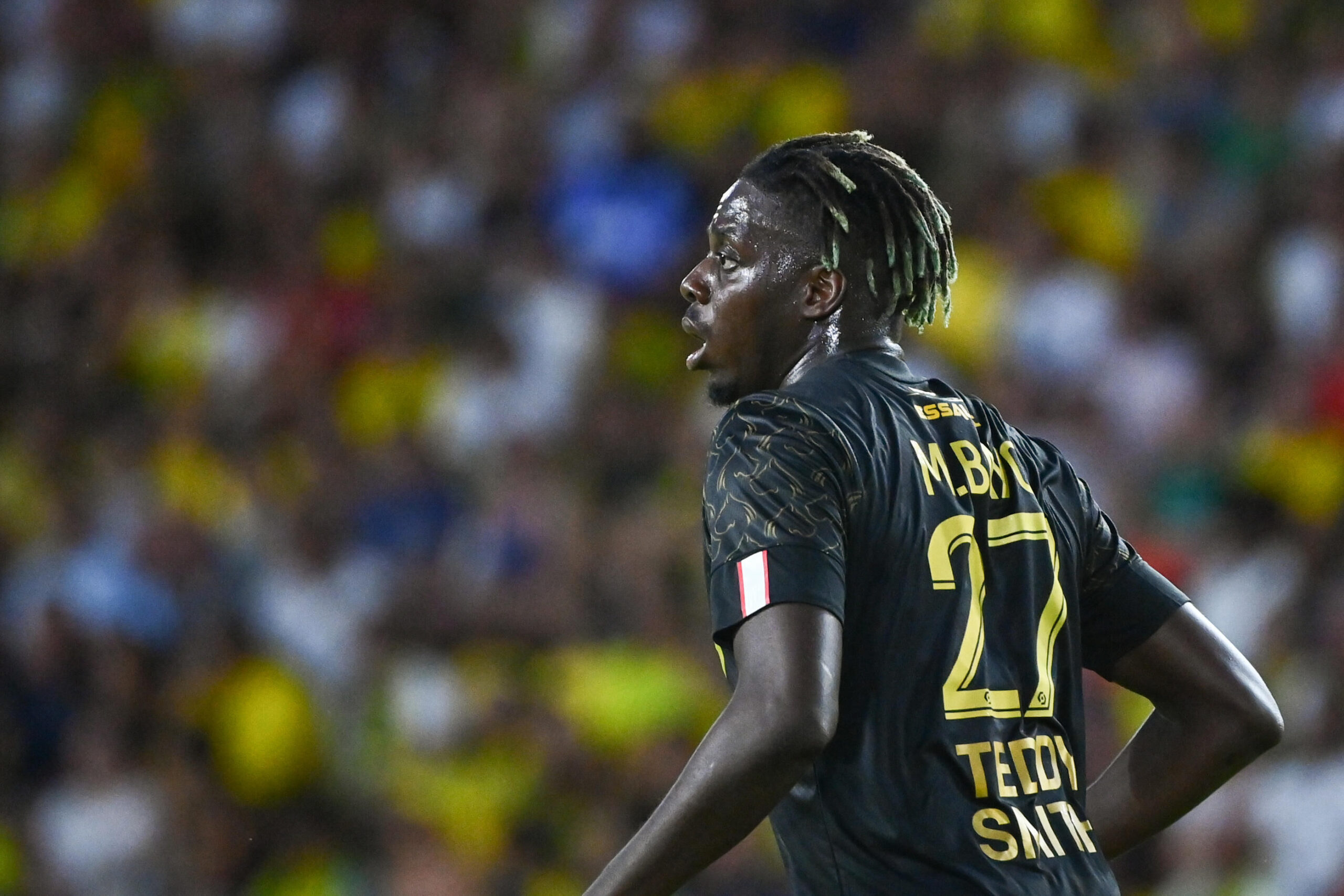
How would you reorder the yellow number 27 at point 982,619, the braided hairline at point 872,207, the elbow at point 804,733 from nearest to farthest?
the elbow at point 804,733
the yellow number 27 at point 982,619
the braided hairline at point 872,207

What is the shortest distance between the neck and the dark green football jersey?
5cm

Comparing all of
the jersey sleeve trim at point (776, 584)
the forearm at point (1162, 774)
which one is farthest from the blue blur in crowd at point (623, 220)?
the jersey sleeve trim at point (776, 584)

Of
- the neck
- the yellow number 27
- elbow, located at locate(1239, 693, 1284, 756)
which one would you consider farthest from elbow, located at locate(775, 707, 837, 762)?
elbow, located at locate(1239, 693, 1284, 756)

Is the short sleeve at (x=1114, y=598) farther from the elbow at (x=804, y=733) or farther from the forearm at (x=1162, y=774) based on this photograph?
the elbow at (x=804, y=733)

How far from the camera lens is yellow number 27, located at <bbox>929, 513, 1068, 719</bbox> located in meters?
2.57

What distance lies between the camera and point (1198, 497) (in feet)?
24.7

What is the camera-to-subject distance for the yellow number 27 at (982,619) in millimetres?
2574

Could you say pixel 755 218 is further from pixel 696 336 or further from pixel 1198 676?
pixel 1198 676

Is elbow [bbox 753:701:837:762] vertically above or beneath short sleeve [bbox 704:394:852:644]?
beneath

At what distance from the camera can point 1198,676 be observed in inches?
119

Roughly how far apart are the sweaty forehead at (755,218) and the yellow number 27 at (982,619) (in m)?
0.51

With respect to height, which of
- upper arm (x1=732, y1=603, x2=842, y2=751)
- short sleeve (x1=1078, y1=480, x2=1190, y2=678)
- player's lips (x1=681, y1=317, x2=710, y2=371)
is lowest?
upper arm (x1=732, y1=603, x2=842, y2=751)

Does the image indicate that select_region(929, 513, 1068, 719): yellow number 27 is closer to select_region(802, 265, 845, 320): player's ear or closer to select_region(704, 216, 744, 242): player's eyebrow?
select_region(802, 265, 845, 320): player's ear

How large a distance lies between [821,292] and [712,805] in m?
0.86
